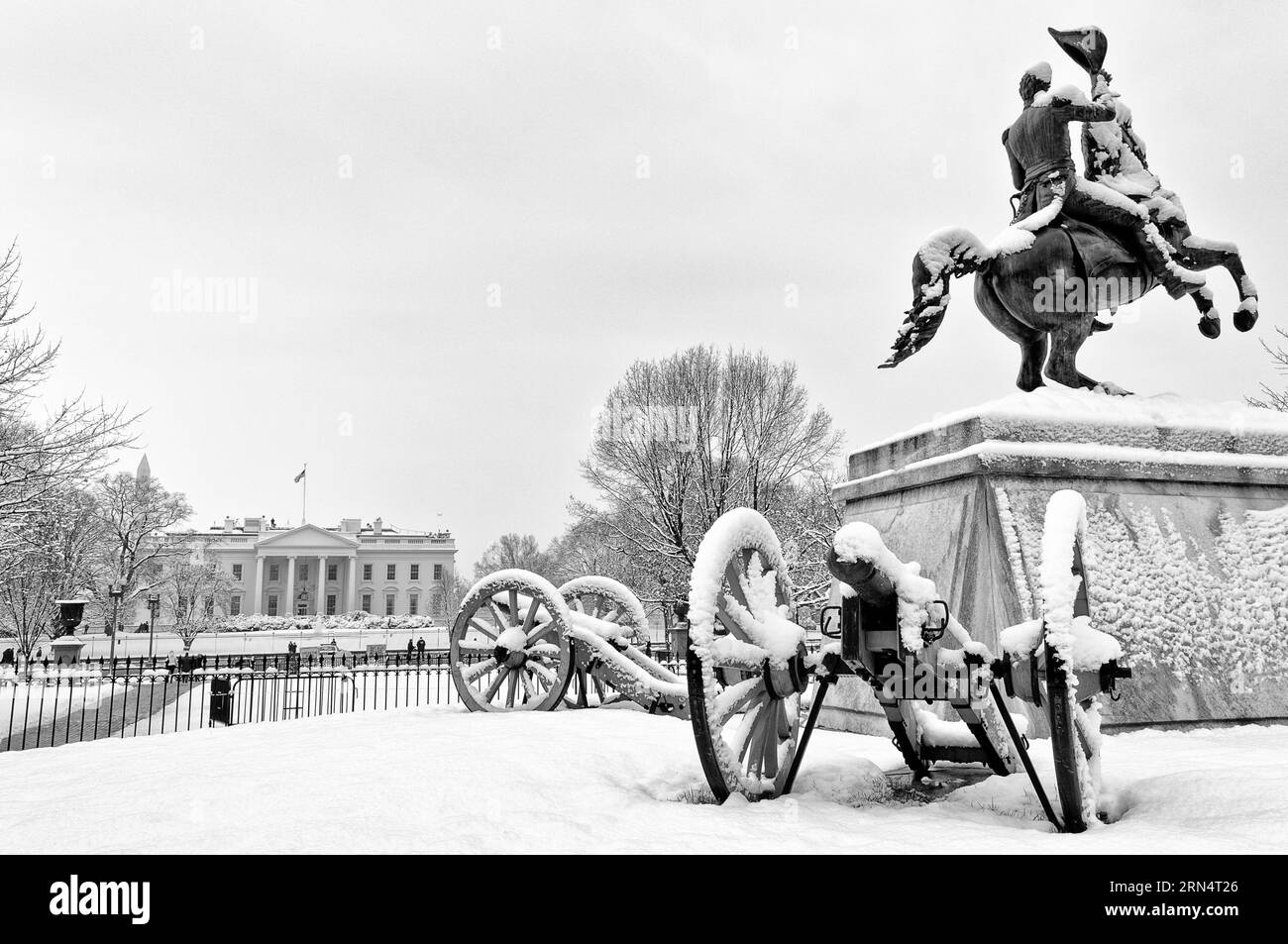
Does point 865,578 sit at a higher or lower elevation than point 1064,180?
lower

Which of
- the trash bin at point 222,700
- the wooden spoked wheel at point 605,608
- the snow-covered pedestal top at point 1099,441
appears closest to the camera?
the snow-covered pedestal top at point 1099,441

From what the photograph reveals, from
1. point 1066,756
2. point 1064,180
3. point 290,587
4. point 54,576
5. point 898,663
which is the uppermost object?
point 1064,180

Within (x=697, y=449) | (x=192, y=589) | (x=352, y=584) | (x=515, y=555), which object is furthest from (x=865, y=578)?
(x=352, y=584)

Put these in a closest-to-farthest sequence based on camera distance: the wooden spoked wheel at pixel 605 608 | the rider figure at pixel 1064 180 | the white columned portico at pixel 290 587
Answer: the rider figure at pixel 1064 180
the wooden spoked wheel at pixel 605 608
the white columned portico at pixel 290 587

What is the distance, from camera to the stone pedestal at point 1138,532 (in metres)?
5.21

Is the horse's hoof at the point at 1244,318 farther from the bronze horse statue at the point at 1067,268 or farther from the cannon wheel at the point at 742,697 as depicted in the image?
the cannon wheel at the point at 742,697

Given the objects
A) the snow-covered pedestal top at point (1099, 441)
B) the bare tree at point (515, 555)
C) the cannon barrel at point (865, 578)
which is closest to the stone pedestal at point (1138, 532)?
the snow-covered pedestal top at point (1099, 441)

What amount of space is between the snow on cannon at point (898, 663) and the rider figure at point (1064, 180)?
3566 millimetres

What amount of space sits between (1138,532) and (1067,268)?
80.3 inches

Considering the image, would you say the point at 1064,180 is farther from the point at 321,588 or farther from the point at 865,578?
the point at 321,588

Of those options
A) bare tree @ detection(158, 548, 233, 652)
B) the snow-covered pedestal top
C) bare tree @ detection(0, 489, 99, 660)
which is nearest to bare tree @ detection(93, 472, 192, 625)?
bare tree @ detection(158, 548, 233, 652)

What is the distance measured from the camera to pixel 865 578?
349 centimetres

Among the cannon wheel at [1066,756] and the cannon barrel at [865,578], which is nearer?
the cannon wheel at [1066,756]
